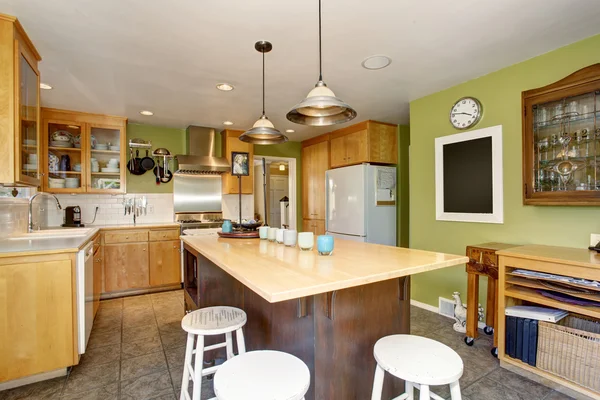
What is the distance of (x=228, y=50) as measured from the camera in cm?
231

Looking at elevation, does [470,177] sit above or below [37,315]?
above

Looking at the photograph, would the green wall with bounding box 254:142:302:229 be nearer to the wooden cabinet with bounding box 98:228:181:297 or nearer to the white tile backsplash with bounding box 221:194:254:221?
the white tile backsplash with bounding box 221:194:254:221

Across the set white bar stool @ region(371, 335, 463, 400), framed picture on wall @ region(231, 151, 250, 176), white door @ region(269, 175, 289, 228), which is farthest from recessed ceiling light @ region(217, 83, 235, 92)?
white door @ region(269, 175, 289, 228)

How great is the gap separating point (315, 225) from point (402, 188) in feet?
5.30

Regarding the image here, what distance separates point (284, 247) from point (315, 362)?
73cm

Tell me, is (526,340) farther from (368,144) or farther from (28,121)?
(28,121)

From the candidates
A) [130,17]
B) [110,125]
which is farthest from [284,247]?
[110,125]

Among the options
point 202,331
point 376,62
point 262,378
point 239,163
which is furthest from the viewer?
point 239,163

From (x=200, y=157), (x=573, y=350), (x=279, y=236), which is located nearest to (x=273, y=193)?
(x=200, y=157)

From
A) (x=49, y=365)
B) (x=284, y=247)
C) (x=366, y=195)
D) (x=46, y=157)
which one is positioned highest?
(x=46, y=157)

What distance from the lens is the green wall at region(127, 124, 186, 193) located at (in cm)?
446

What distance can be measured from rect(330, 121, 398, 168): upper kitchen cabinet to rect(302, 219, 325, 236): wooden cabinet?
109 cm

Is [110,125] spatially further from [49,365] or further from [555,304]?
[555,304]

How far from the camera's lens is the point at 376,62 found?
98.9 inches
